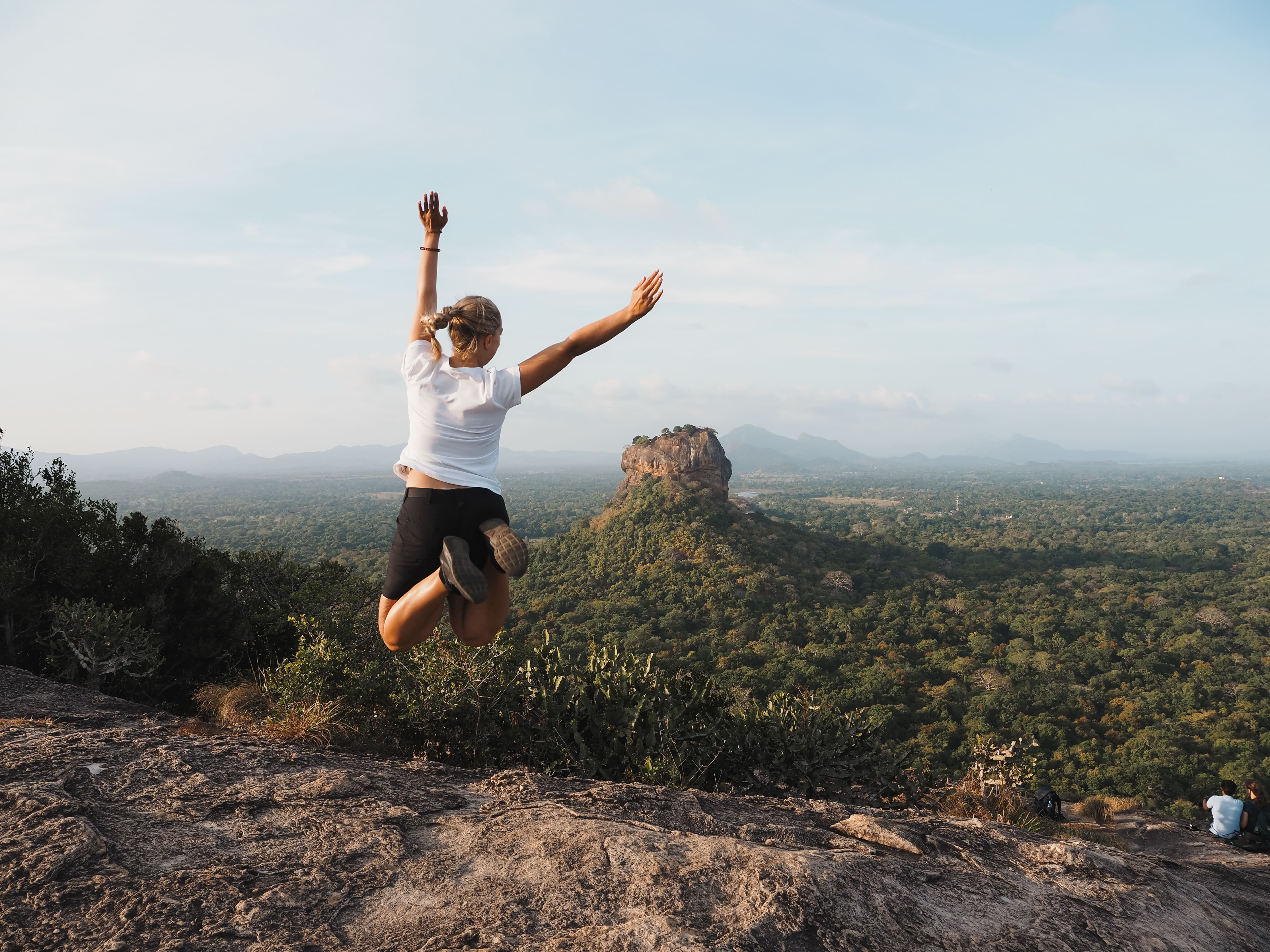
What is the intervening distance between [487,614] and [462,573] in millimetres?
506

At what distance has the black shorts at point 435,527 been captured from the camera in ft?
10.8

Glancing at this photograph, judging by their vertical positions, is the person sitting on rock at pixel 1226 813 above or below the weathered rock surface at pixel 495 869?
below

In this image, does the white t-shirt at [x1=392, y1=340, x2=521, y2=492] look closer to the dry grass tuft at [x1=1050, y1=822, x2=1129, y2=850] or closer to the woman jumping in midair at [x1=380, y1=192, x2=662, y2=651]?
the woman jumping in midair at [x1=380, y1=192, x2=662, y2=651]

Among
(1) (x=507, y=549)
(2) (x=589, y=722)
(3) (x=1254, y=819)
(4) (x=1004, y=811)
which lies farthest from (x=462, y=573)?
(3) (x=1254, y=819)

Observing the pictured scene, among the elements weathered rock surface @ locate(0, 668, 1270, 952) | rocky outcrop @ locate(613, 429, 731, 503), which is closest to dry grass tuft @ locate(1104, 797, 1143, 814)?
weathered rock surface @ locate(0, 668, 1270, 952)

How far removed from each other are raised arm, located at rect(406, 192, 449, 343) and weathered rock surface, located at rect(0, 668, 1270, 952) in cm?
257

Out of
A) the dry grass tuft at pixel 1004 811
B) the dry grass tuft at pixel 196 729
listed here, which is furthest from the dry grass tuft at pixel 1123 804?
the dry grass tuft at pixel 196 729

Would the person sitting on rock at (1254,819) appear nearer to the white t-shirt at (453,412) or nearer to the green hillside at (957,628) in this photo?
the green hillside at (957,628)

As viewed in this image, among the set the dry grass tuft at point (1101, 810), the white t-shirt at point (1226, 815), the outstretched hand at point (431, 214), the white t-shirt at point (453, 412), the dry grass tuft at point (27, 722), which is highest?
the outstretched hand at point (431, 214)

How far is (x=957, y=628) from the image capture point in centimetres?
4062

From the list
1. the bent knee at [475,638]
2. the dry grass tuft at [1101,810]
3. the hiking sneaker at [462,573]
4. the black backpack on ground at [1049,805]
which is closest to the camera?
the hiking sneaker at [462,573]

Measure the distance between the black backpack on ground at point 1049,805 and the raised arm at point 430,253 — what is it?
1218 centimetres

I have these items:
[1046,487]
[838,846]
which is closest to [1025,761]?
[838,846]

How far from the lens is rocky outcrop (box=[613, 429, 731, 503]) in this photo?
52438mm
